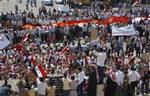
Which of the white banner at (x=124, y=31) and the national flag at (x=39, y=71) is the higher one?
the national flag at (x=39, y=71)

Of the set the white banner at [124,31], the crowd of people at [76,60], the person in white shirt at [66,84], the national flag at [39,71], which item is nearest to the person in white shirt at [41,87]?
the crowd of people at [76,60]

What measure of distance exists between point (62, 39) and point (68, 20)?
201 inches

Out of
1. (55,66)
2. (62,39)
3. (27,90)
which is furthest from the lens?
(62,39)

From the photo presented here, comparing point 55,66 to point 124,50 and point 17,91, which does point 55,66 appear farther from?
point 124,50

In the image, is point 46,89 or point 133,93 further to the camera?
point 133,93

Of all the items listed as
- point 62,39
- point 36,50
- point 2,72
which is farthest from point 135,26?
point 2,72

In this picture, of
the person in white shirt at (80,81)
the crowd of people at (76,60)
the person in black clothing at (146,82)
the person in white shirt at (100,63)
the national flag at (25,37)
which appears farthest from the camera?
the national flag at (25,37)

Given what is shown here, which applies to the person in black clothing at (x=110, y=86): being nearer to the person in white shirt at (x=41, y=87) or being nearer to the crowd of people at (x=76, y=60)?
the crowd of people at (x=76, y=60)

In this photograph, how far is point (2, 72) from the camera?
24.3m

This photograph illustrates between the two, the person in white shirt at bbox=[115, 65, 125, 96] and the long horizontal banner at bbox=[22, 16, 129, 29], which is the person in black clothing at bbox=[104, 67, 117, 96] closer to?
the person in white shirt at bbox=[115, 65, 125, 96]

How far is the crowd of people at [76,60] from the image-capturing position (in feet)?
74.5

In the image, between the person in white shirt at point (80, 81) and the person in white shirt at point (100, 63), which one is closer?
the person in white shirt at point (80, 81)

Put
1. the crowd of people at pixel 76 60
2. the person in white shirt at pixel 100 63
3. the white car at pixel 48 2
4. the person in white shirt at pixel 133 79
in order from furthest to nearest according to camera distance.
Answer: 1. the white car at pixel 48 2
2. the person in white shirt at pixel 100 63
3. the person in white shirt at pixel 133 79
4. the crowd of people at pixel 76 60

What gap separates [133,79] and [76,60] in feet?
12.4
